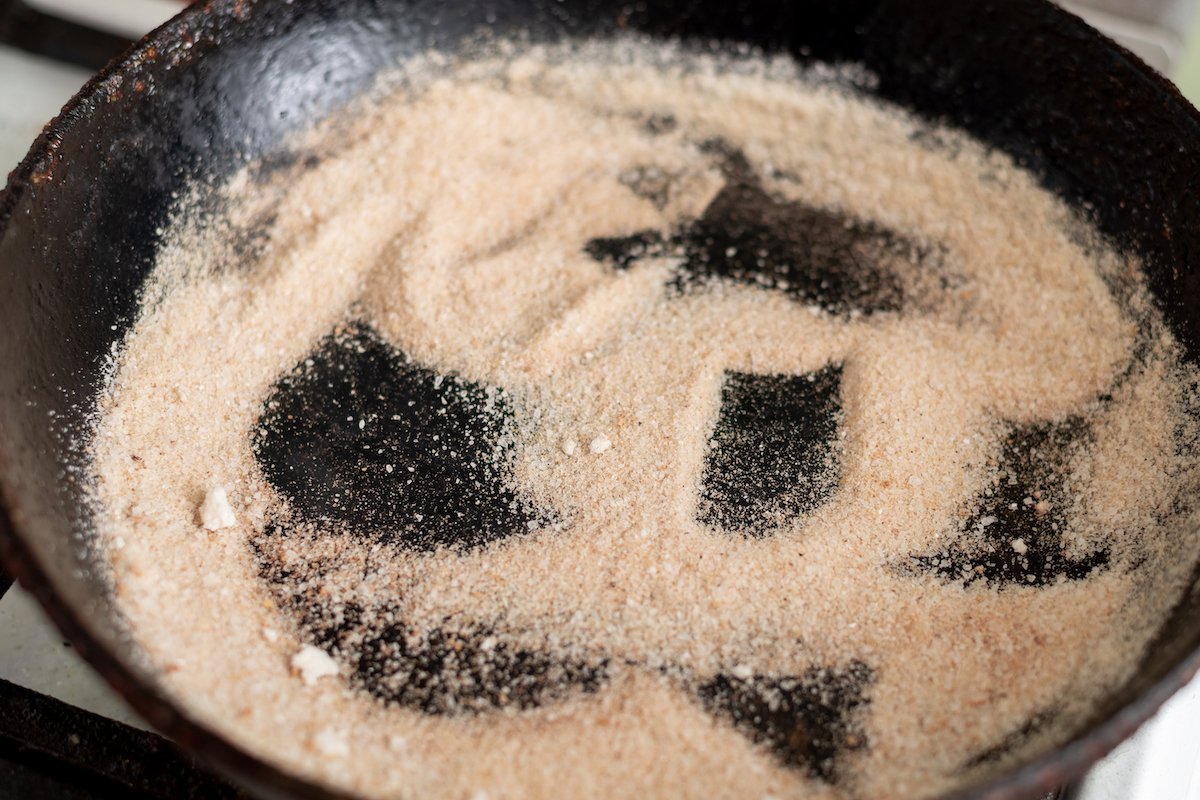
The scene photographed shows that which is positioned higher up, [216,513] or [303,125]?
[303,125]

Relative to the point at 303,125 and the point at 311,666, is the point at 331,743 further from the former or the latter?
the point at 303,125

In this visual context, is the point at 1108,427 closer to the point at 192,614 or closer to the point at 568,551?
the point at 568,551

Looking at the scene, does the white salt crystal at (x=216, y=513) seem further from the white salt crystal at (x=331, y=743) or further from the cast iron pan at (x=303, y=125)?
the white salt crystal at (x=331, y=743)

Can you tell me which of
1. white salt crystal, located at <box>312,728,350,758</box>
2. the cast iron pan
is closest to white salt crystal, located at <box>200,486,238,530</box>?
the cast iron pan

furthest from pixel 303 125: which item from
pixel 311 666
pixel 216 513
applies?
pixel 311 666

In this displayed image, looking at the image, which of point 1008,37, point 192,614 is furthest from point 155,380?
point 1008,37

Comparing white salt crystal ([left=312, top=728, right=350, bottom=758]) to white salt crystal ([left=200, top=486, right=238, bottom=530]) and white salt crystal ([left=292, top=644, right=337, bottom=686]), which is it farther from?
white salt crystal ([left=200, top=486, right=238, bottom=530])
